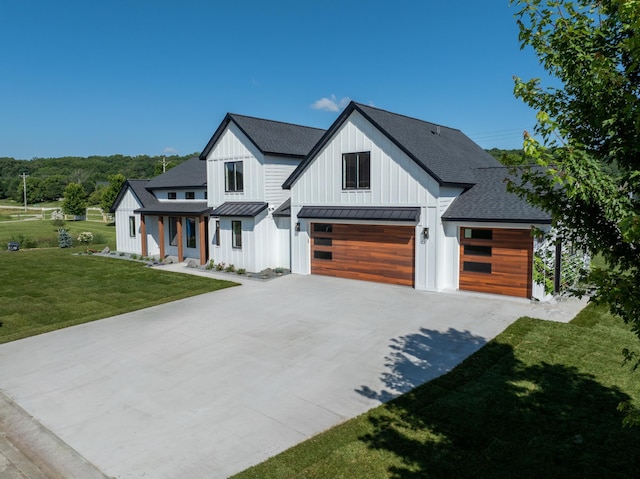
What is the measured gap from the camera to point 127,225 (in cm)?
2994

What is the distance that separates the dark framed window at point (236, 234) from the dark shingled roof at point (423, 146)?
3.52m

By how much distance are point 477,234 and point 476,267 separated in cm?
121

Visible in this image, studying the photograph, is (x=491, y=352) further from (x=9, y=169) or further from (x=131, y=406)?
(x=9, y=169)

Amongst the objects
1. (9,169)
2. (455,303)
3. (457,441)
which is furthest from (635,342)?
(9,169)

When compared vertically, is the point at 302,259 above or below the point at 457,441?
above

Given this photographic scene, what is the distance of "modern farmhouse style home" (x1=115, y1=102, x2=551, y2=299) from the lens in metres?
16.8

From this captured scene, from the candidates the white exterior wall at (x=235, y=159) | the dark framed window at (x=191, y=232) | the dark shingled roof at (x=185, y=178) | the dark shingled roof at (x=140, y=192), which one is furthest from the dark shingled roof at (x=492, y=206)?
the dark shingled roof at (x=140, y=192)

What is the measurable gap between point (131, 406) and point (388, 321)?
7700mm

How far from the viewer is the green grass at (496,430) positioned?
255 inches

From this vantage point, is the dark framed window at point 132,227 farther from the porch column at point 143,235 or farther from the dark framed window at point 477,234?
the dark framed window at point 477,234

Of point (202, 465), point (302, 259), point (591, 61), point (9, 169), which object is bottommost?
point (202, 465)

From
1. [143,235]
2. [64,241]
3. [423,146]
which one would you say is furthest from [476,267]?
[64,241]

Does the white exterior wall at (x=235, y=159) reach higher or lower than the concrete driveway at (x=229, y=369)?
higher

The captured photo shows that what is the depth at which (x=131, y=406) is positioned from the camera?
8.91 m
